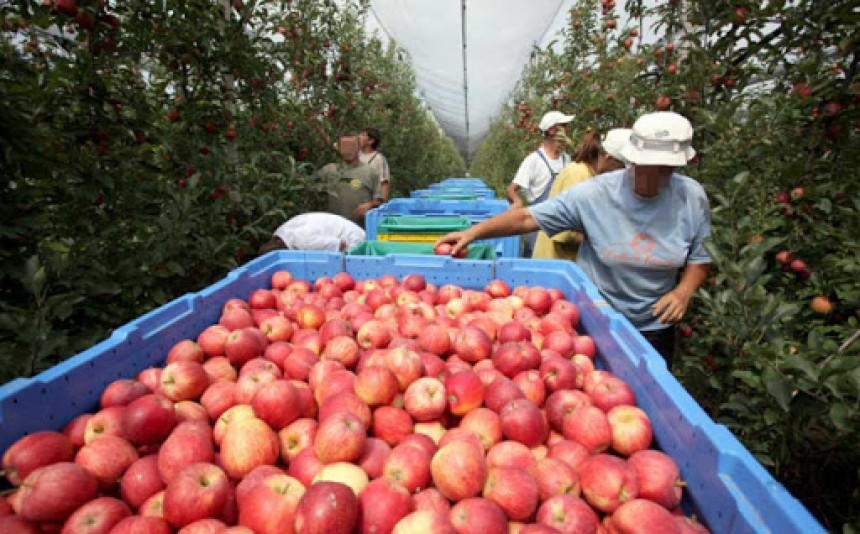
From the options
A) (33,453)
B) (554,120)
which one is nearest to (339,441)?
(33,453)

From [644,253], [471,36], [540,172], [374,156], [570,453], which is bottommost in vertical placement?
[570,453]

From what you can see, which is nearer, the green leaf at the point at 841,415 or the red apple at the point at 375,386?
the green leaf at the point at 841,415

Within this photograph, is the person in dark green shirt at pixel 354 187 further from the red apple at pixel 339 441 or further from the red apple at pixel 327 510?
the red apple at pixel 327 510

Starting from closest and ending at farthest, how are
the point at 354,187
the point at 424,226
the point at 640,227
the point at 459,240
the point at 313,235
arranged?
1. the point at 640,227
2. the point at 459,240
3. the point at 313,235
4. the point at 424,226
5. the point at 354,187

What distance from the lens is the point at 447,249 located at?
9.61 ft

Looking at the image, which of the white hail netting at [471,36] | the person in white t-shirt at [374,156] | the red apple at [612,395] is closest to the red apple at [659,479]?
the red apple at [612,395]

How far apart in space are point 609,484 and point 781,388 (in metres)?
0.63

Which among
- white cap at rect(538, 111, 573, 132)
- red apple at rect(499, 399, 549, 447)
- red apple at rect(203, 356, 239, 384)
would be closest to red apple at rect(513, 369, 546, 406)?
red apple at rect(499, 399, 549, 447)

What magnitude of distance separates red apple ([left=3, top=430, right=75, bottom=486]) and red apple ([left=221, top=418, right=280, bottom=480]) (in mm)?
411

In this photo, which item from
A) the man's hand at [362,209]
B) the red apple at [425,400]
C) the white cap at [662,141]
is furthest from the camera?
the man's hand at [362,209]

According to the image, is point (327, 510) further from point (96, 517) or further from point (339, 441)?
point (96, 517)

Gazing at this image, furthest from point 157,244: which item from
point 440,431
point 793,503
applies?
point 793,503

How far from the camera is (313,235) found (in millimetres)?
3826

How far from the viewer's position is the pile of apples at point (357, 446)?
3.70ft
